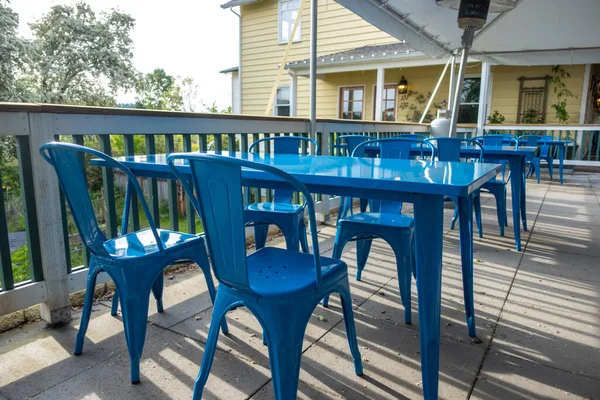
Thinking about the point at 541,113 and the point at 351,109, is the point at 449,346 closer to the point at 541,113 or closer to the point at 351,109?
the point at 541,113

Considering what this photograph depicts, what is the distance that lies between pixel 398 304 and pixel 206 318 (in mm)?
1076

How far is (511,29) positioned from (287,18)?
7045mm

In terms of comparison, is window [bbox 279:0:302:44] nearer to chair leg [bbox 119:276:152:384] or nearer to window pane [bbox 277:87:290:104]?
window pane [bbox 277:87:290:104]

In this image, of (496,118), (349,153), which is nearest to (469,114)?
(496,118)

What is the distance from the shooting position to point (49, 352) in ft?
5.99

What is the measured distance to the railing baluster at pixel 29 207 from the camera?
1.90 m

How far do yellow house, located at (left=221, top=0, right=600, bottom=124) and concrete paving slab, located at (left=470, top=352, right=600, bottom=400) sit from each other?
7534 millimetres

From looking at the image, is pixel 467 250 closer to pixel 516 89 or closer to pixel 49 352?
pixel 49 352

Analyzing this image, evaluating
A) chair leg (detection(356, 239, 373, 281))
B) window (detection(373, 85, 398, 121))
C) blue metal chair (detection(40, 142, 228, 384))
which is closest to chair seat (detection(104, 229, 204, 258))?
blue metal chair (detection(40, 142, 228, 384))

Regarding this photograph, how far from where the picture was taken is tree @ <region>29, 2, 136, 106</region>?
11.3 m

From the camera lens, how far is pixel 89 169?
7477 mm

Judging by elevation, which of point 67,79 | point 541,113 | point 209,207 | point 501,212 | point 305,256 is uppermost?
point 67,79

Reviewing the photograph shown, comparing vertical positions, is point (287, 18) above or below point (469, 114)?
above

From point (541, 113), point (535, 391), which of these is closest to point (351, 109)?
point (541, 113)
